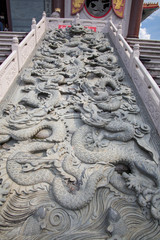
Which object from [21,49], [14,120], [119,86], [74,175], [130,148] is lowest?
[74,175]

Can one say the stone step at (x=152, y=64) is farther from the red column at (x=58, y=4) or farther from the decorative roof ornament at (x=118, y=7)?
the red column at (x=58, y=4)

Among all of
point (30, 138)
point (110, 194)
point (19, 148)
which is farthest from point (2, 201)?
point (110, 194)

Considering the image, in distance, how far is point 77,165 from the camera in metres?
2.47

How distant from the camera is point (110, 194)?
2225 millimetres

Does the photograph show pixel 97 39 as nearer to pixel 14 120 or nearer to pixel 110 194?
pixel 14 120

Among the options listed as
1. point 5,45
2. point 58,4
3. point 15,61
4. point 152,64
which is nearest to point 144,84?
point 152,64

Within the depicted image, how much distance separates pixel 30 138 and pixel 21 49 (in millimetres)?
3230

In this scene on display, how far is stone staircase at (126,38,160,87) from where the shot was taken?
5.17 metres

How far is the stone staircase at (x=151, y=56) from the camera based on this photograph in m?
5.17

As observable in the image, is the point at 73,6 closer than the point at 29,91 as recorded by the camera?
No

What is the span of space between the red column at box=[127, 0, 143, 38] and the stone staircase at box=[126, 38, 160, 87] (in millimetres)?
3276

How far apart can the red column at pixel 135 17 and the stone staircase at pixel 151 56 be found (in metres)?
3.28

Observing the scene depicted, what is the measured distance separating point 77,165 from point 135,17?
11.5m

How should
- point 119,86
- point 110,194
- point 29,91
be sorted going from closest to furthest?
point 110,194, point 29,91, point 119,86
